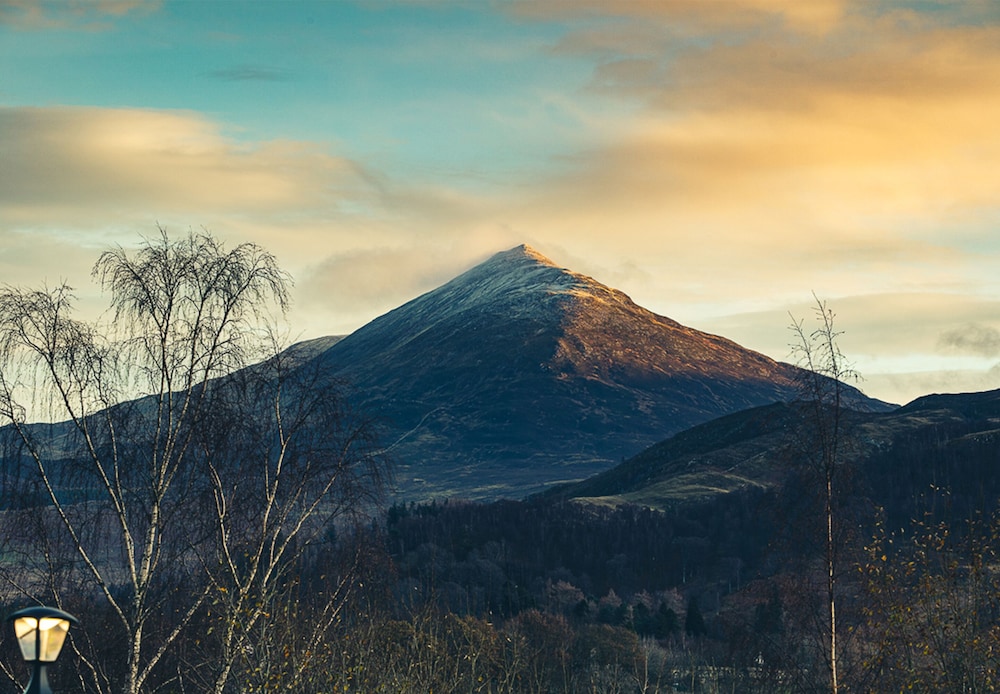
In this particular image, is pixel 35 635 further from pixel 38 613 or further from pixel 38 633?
pixel 38 613

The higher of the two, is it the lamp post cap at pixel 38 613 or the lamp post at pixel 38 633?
the lamp post cap at pixel 38 613

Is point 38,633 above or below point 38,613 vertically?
below

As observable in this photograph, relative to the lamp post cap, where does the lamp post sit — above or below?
below

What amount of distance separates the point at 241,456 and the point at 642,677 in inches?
4362

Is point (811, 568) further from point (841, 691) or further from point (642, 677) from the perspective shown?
point (642, 677)

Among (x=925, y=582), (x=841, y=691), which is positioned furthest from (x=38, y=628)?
(x=841, y=691)

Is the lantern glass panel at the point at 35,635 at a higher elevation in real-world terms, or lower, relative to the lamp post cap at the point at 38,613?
lower

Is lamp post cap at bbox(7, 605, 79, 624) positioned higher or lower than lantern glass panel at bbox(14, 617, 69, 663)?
higher

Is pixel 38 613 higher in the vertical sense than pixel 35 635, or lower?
higher

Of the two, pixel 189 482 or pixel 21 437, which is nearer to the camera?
pixel 21 437

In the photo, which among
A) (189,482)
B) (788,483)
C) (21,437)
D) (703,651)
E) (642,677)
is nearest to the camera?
(21,437)

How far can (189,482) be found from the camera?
3438cm

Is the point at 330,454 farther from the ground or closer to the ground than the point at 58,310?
closer to the ground

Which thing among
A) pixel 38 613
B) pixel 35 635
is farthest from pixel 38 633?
pixel 38 613
